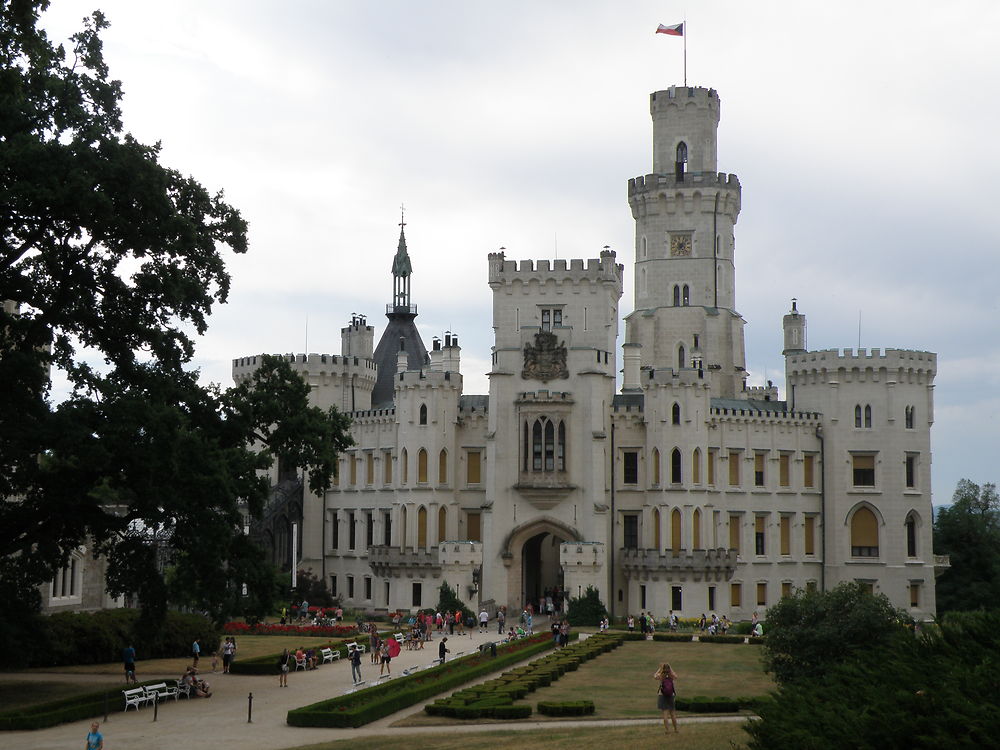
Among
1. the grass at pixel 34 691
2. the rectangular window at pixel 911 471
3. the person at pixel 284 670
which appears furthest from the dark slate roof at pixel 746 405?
the grass at pixel 34 691

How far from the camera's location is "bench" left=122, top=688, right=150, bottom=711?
36.2 metres

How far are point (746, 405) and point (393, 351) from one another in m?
29.2

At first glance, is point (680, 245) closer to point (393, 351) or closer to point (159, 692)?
point (393, 351)

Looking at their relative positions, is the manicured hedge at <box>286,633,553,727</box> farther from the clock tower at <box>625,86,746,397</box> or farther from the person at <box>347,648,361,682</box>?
the clock tower at <box>625,86,746,397</box>

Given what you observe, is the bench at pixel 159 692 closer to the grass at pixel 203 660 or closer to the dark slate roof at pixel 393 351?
the grass at pixel 203 660

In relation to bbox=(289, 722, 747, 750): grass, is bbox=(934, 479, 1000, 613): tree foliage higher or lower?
higher

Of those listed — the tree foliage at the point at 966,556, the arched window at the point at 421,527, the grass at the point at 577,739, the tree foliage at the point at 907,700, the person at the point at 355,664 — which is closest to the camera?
the tree foliage at the point at 907,700

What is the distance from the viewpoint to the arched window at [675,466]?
70688 millimetres

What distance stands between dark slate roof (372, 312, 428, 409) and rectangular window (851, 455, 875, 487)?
104 feet

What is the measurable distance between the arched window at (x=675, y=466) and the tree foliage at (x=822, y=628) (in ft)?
106

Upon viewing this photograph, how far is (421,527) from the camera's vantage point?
2891 inches

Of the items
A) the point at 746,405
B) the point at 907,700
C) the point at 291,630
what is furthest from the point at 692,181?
the point at 907,700

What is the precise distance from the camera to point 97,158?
Result: 35531 millimetres

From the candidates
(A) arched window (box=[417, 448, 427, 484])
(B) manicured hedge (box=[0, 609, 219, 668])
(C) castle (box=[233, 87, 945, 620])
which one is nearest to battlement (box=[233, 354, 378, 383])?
(C) castle (box=[233, 87, 945, 620])
